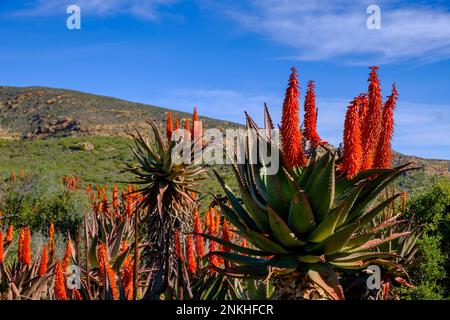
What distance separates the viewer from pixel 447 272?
7.88 meters

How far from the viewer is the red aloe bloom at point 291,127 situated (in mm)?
2727

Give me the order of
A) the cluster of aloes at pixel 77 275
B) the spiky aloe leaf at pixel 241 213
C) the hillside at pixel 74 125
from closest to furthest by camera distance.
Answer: the spiky aloe leaf at pixel 241 213 → the cluster of aloes at pixel 77 275 → the hillside at pixel 74 125

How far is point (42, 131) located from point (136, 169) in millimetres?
66243

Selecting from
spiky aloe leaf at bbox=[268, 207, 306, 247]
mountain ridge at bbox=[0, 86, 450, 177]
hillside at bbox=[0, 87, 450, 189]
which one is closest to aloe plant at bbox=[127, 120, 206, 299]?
spiky aloe leaf at bbox=[268, 207, 306, 247]

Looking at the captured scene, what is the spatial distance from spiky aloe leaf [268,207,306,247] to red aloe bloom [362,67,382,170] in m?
0.58

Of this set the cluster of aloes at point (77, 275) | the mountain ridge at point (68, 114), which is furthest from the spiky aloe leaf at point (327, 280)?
the mountain ridge at point (68, 114)

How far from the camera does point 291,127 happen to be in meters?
2.72

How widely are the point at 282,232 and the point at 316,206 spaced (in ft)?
0.86

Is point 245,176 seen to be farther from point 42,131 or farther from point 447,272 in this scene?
point 42,131

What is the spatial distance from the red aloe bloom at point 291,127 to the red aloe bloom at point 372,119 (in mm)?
346

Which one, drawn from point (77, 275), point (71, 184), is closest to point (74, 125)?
point (71, 184)

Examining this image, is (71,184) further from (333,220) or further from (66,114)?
(66,114)

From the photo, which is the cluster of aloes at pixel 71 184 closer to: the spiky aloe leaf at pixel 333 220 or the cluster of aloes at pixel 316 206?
the cluster of aloes at pixel 316 206
